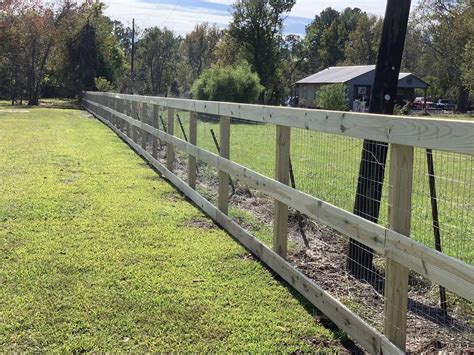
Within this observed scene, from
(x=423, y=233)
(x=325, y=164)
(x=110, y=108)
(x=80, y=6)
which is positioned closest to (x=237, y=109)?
(x=325, y=164)

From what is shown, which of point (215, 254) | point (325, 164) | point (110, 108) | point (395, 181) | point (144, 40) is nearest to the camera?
point (395, 181)

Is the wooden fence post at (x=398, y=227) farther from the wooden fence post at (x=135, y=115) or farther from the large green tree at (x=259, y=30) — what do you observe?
the large green tree at (x=259, y=30)

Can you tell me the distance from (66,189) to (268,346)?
18.2 ft

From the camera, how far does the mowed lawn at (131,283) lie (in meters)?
3.45

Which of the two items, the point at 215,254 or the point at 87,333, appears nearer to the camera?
the point at 87,333

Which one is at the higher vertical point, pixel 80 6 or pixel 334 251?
pixel 80 6

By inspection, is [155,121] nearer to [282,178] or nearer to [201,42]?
[282,178]

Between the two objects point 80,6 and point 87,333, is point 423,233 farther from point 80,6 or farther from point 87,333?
point 80,6

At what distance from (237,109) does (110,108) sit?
15072 mm

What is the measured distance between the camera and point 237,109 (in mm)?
5730

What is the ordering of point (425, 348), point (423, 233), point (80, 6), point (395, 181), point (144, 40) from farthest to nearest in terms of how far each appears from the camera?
point (144, 40)
point (80, 6)
point (423, 233)
point (425, 348)
point (395, 181)

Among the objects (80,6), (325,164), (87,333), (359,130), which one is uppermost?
(80,6)

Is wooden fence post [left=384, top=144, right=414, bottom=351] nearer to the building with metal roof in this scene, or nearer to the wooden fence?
the wooden fence

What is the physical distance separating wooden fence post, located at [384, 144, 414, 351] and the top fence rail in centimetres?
12
